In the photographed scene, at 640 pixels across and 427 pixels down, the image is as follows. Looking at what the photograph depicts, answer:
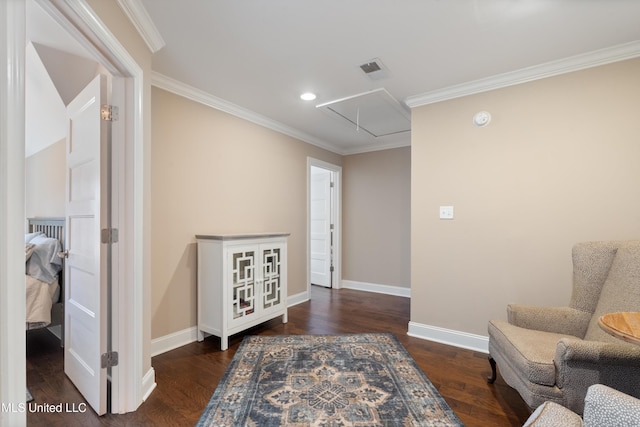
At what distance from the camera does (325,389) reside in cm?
187

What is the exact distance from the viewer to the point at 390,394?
71.9 inches

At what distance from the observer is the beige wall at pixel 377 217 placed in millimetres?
4332

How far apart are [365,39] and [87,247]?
222 centimetres

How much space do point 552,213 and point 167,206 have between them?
10.5 ft

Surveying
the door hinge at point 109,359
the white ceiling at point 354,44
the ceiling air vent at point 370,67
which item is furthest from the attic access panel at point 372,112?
the door hinge at point 109,359

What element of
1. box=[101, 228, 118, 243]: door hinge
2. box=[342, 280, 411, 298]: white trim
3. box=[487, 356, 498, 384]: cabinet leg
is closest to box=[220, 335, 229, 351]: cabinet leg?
box=[101, 228, 118, 243]: door hinge

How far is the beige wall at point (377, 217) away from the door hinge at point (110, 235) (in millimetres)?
3580

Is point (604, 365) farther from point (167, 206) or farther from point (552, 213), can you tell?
point (167, 206)

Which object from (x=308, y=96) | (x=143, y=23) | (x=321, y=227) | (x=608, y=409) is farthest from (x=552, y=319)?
(x=321, y=227)

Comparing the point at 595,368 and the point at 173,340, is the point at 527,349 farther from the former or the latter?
the point at 173,340

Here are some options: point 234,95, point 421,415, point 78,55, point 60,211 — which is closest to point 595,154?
point 421,415

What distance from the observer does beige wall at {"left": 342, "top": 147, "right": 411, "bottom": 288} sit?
4332 mm

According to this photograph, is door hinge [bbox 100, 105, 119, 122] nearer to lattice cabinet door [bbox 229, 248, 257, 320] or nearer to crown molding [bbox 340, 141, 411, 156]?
lattice cabinet door [bbox 229, 248, 257, 320]

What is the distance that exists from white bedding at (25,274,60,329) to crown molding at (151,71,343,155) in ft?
6.26
